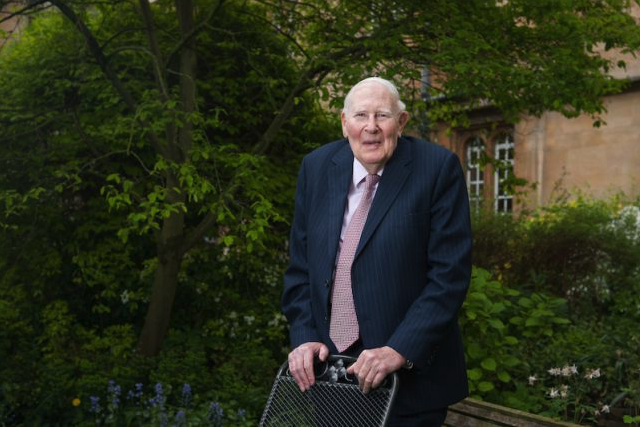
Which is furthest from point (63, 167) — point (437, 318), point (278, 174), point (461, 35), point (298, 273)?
point (437, 318)

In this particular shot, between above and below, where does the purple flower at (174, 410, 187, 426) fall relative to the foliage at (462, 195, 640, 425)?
below

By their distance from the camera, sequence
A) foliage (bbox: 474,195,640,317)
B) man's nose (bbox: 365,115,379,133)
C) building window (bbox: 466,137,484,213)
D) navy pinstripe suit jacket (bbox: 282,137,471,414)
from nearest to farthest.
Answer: navy pinstripe suit jacket (bbox: 282,137,471,414) < man's nose (bbox: 365,115,379,133) < building window (bbox: 466,137,484,213) < foliage (bbox: 474,195,640,317)

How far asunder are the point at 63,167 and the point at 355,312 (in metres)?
4.81

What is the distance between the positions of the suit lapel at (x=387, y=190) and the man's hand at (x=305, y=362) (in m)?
0.30

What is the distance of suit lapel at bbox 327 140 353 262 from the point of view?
8.93 feet

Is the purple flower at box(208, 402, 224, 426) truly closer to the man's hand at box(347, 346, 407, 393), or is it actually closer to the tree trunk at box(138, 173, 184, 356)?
the tree trunk at box(138, 173, 184, 356)

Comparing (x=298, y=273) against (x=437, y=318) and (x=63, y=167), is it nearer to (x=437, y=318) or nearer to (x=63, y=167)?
(x=437, y=318)

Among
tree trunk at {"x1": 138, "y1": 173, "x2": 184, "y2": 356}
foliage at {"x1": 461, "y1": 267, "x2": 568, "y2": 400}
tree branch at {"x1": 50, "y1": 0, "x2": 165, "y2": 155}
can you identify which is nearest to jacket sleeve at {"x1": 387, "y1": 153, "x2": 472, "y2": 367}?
foliage at {"x1": 461, "y1": 267, "x2": 568, "y2": 400}

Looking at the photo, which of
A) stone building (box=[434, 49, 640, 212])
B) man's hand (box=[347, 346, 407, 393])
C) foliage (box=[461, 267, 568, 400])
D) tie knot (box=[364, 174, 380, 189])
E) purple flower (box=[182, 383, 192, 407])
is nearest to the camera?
man's hand (box=[347, 346, 407, 393])

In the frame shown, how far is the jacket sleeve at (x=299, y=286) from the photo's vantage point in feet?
9.04

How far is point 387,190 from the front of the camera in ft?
8.87

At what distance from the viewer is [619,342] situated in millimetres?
7320

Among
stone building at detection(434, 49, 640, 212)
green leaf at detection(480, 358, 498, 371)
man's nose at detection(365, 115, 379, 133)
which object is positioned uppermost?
A: stone building at detection(434, 49, 640, 212)

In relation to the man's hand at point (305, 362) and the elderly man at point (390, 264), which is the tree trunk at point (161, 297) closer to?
the elderly man at point (390, 264)
